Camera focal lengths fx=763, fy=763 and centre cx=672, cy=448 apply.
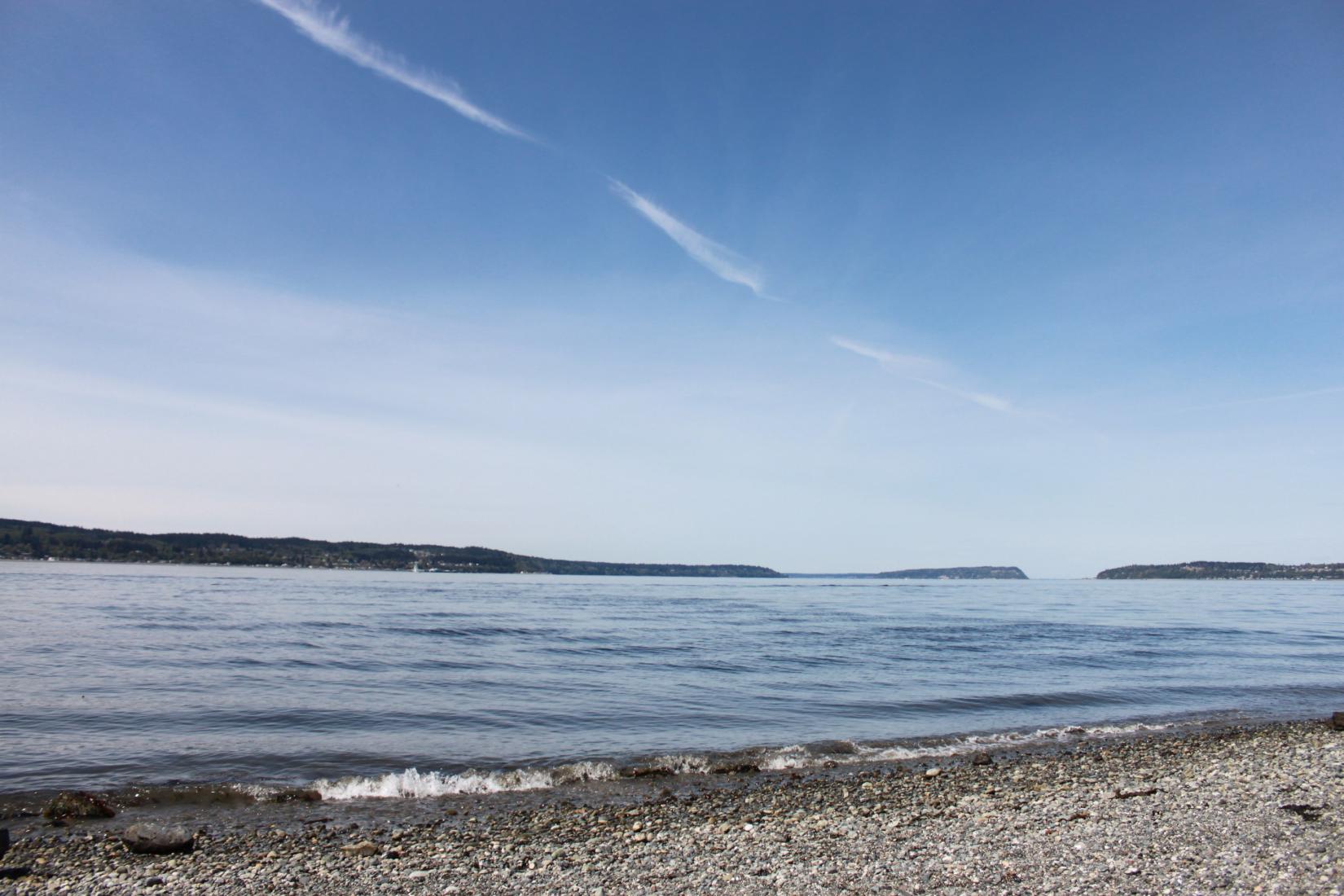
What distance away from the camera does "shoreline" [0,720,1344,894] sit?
8531 millimetres

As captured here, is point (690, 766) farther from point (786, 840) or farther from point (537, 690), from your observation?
point (537, 690)

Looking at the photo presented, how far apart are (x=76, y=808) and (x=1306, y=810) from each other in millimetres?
17905

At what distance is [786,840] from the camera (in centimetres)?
995

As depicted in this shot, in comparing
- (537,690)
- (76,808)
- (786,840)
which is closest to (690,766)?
(786,840)

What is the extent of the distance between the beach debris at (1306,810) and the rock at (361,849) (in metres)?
12.4

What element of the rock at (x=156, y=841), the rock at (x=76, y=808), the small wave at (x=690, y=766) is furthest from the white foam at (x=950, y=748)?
the rock at (x=76, y=808)

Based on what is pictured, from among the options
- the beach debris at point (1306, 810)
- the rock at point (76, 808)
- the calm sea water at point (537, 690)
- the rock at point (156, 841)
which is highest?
the beach debris at point (1306, 810)

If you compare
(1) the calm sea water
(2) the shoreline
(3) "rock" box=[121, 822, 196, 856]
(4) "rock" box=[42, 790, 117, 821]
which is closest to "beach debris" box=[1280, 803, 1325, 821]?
(2) the shoreline

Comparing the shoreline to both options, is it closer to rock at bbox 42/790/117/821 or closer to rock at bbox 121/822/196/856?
rock at bbox 121/822/196/856

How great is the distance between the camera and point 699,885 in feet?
27.7

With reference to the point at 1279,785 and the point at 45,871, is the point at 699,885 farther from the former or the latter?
the point at 1279,785

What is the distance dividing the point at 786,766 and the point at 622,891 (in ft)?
24.7

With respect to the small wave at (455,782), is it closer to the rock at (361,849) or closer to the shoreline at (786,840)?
the shoreline at (786,840)

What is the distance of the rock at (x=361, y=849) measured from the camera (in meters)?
9.65
